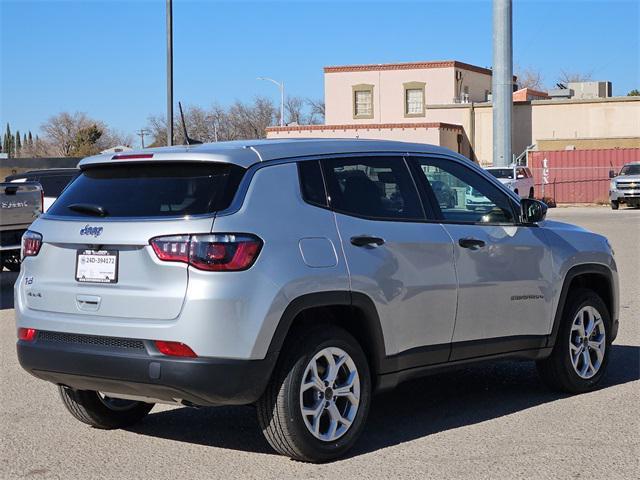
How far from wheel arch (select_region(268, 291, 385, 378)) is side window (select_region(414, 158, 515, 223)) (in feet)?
3.54

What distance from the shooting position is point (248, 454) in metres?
6.22

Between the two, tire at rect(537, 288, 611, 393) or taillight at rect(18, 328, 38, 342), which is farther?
tire at rect(537, 288, 611, 393)

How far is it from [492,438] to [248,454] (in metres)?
1.53

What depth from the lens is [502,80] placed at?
41.7 m

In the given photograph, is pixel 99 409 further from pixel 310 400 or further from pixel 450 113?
pixel 450 113

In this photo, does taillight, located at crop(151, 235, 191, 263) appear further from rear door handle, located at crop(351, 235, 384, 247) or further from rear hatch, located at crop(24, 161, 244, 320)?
rear door handle, located at crop(351, 235, 384, 247)

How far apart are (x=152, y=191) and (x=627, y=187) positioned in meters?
37.7

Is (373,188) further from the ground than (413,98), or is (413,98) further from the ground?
(413,98)

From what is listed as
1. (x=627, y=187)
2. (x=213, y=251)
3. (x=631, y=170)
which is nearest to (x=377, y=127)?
(x=631, y=170)

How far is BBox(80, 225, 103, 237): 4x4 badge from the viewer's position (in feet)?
19.4

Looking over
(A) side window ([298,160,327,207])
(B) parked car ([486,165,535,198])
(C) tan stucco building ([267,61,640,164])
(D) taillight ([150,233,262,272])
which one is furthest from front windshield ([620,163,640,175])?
(D) taillight ([150,233,262,272])

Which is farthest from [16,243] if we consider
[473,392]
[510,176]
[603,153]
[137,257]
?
[603,153]

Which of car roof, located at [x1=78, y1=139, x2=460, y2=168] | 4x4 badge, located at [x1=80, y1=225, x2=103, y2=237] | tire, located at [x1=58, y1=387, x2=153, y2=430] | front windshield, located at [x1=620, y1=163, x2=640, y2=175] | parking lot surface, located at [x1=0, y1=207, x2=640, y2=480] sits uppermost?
front windshield, located at [x1=620, y1=163, x2=640, y2=175]

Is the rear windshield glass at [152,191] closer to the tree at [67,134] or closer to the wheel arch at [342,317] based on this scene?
the wheel arch at [342,317]
